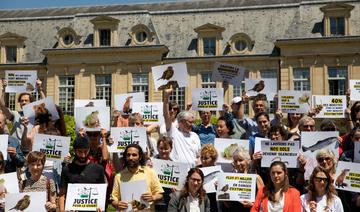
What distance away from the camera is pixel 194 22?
4241 cm

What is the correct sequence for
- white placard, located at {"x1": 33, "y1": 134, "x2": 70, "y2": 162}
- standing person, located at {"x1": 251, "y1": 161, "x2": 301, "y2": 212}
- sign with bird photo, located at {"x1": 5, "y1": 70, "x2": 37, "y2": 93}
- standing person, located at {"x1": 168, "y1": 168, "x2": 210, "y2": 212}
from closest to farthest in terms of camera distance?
1. standing person, located at {"x1": 251, "y1": 161, "x2": 301, "y2": 212}
2. standing person, located at {"x1": 168, "y1": 168, "x2": 210, "y2": 212}
3. white placard, located at {"x1": 33, "y1": 134, "x2": 70, "y2": 162}
4. sign with bird photo, located at {"x1": 5, "y1": 70, "x2": 37, "y2": 93}

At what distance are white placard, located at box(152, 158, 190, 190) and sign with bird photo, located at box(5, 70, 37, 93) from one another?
16.5ft

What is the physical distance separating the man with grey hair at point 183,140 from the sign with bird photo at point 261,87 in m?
3.64

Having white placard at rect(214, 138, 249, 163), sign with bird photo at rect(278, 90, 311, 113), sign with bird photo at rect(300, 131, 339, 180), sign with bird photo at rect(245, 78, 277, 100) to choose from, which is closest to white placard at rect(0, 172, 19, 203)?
white placard at rect(214, 138, 249, 163)

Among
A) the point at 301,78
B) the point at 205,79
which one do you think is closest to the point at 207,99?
the point at 301,78

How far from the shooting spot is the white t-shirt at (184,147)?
936cm

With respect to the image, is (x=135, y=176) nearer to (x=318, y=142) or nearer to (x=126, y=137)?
(x=126, y=137)

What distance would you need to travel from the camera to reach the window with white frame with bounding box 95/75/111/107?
41188mm

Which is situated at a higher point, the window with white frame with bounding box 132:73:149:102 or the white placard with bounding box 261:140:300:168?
Result: the window with white frame with bounding box 132:73:149:102

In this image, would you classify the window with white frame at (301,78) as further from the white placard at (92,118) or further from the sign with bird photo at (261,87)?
the white placard at (92,118)

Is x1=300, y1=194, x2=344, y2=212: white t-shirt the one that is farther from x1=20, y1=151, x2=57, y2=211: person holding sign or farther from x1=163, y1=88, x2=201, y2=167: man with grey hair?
x1=20, y1=151, x2=57, y2=211: person holding sign

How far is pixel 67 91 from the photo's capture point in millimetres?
42000

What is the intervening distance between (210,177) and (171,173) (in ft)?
2.00

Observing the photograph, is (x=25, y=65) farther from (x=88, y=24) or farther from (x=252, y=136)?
(x=252, y=136)
